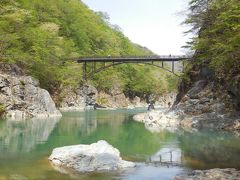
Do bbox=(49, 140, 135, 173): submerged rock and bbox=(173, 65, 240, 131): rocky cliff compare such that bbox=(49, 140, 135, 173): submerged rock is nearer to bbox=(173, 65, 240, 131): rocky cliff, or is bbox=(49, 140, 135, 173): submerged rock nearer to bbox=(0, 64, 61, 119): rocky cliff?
bbox=(173, 65, 240, 131): rocky cliff

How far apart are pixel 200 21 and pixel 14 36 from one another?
69.3 feet

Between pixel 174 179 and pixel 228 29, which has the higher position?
pixel 228 29

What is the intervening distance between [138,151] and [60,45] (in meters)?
50.8

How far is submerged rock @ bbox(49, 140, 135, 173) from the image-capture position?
13.7 meters

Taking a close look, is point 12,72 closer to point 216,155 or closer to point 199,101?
point 199,101

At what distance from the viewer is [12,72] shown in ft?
145

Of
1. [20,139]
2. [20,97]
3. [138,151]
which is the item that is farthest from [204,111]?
[20,97]

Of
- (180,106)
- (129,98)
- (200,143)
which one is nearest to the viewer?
(200,143)

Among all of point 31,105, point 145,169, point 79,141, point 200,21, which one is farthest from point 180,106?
point 145,169

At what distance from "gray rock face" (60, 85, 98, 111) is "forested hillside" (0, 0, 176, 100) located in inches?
69.7

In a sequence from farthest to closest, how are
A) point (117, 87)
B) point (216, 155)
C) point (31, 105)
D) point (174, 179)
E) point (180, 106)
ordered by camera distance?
point (117, 87) < point (31, 105) < point (180, 106) < point (216, 155) < point (174, 179)

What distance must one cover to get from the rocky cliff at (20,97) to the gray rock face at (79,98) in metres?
18.7

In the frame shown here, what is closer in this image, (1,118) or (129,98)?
(1,118)

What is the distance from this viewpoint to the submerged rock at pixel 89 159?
13.7 m
